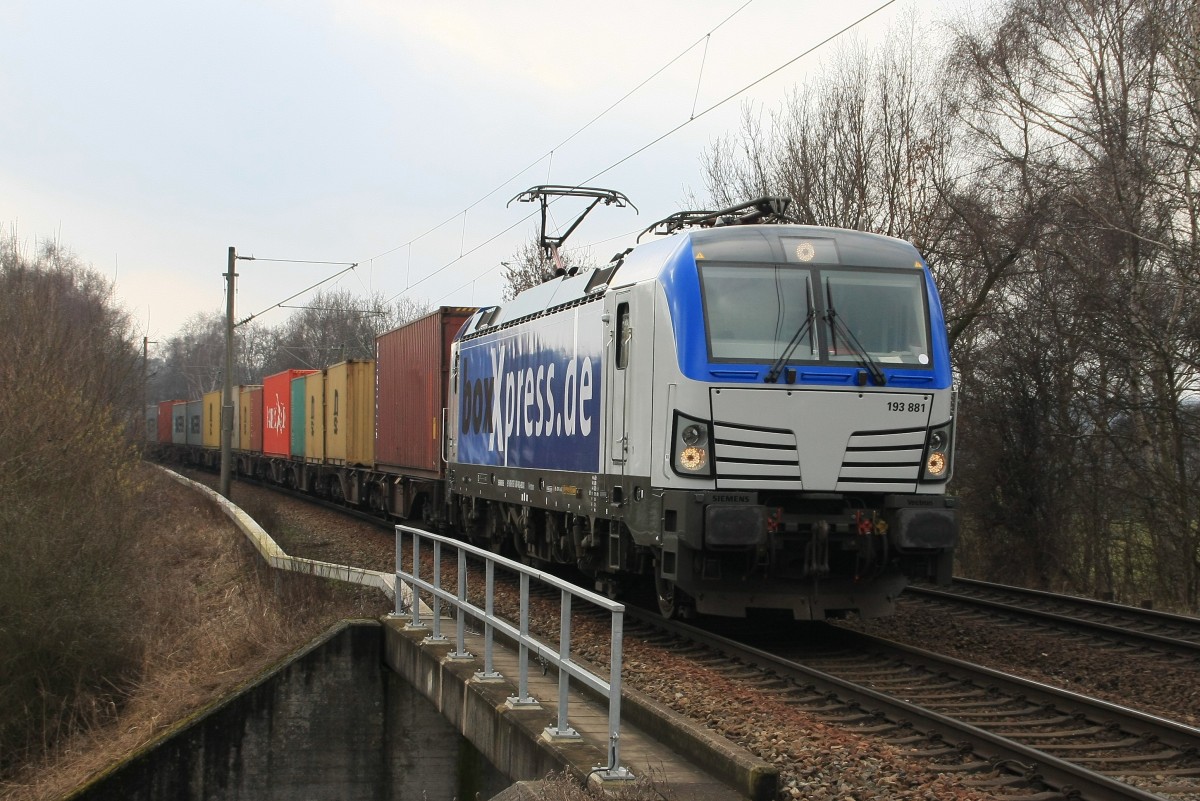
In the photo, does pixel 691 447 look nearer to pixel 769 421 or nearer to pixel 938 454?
pixel 769 421

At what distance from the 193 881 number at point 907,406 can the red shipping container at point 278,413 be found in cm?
2437

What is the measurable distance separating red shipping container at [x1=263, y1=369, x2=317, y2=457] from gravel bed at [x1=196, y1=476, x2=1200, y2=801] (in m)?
23.5

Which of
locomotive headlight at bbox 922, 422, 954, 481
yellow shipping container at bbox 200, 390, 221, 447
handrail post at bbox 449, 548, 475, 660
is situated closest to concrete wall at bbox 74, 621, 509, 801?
handrail post at bbox 449, 548, 475, 660

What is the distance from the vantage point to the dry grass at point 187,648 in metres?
12.2

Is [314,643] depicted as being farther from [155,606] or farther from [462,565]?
[155,606]

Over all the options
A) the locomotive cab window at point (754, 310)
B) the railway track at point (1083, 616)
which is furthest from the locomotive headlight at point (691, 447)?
the railway track at point (1083, 616)

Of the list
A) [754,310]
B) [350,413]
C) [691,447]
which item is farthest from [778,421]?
[350,413]

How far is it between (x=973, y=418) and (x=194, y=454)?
41025 mm

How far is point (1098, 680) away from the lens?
933 cm

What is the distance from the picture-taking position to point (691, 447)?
9422 millimetres

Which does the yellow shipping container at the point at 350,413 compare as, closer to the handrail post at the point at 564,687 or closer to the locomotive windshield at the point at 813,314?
the locomotive windshield at the point at 813,314

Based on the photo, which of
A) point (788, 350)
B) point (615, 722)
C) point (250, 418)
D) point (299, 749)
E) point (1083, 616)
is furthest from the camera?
point (250, 418)

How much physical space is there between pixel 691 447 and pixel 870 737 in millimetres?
2922

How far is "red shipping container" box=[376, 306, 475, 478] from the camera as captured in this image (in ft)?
62.4
